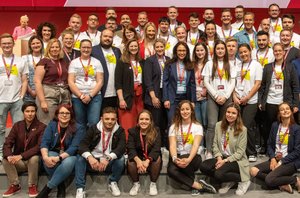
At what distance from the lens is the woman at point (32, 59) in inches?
196

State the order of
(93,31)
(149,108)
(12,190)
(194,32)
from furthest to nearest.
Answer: (194,32)
(93,31)
(149,108)
(12,190)

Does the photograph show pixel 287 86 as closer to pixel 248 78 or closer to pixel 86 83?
pixel 248 78

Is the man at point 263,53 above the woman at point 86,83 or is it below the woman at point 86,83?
above

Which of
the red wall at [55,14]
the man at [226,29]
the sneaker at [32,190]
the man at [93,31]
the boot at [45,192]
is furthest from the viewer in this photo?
the red wall at [55,14]

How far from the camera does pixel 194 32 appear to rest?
598cm

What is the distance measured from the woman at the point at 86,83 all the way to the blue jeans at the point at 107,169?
512 mm

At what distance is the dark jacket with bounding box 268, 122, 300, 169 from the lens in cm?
450

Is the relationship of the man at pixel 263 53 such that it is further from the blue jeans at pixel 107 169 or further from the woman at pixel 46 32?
the woman at pixel 46 32

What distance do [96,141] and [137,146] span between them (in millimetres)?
445

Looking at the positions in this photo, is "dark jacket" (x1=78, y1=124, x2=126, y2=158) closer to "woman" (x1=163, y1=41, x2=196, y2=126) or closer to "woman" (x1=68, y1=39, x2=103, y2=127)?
"woman" (x1=68, y1=39, x2=103, y2=127)

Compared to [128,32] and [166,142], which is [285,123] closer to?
[166,142]

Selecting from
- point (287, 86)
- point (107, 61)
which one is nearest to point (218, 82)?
point (287, 86)

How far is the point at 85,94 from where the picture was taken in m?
4.72

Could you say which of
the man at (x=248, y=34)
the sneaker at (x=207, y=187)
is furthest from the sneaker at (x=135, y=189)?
the man at (x=248, y=34)
